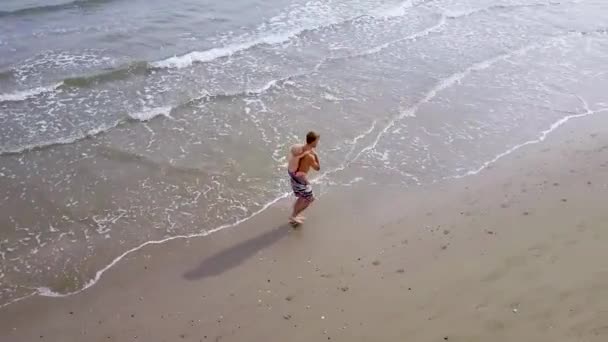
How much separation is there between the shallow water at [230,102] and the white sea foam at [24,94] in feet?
0.13

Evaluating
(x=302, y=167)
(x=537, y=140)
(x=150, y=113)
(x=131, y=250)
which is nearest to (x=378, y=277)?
(x=302, y=167)

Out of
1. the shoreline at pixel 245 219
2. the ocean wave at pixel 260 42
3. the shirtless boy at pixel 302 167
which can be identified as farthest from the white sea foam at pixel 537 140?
the ocean wave at pixel 260 42

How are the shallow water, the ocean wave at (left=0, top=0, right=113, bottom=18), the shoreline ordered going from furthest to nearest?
1. the ocean wave at (left=0, top=0, right=113, bottom=18)
2. the shallow water
3. the shoreline

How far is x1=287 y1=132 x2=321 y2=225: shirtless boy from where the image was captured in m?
7.70

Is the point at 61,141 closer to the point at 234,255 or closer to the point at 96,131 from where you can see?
the point at 96,131

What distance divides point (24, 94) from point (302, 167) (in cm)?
728

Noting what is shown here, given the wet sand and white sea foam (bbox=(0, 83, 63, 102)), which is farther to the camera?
white sea foam (bbox=(0, 83, 63, 102))

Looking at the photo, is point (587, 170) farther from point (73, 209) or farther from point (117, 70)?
point (117, 70)

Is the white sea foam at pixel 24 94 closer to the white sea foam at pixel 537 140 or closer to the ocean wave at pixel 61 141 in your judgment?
the ocean wave at pixel 61 141

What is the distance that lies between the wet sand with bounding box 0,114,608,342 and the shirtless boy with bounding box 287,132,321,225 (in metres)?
0.32

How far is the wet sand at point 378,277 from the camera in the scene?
605 centimetres

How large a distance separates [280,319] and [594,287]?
340 cm

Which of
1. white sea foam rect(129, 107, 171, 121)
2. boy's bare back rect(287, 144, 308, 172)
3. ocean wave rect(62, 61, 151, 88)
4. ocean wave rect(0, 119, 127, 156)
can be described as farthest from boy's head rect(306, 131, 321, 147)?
ocean wave rect(62, 61, 151, 88)

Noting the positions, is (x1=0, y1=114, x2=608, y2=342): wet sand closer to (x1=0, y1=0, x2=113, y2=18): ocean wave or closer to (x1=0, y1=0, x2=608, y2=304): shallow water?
(x1=0, y1=0, x2=608, y2=304): shallow water
